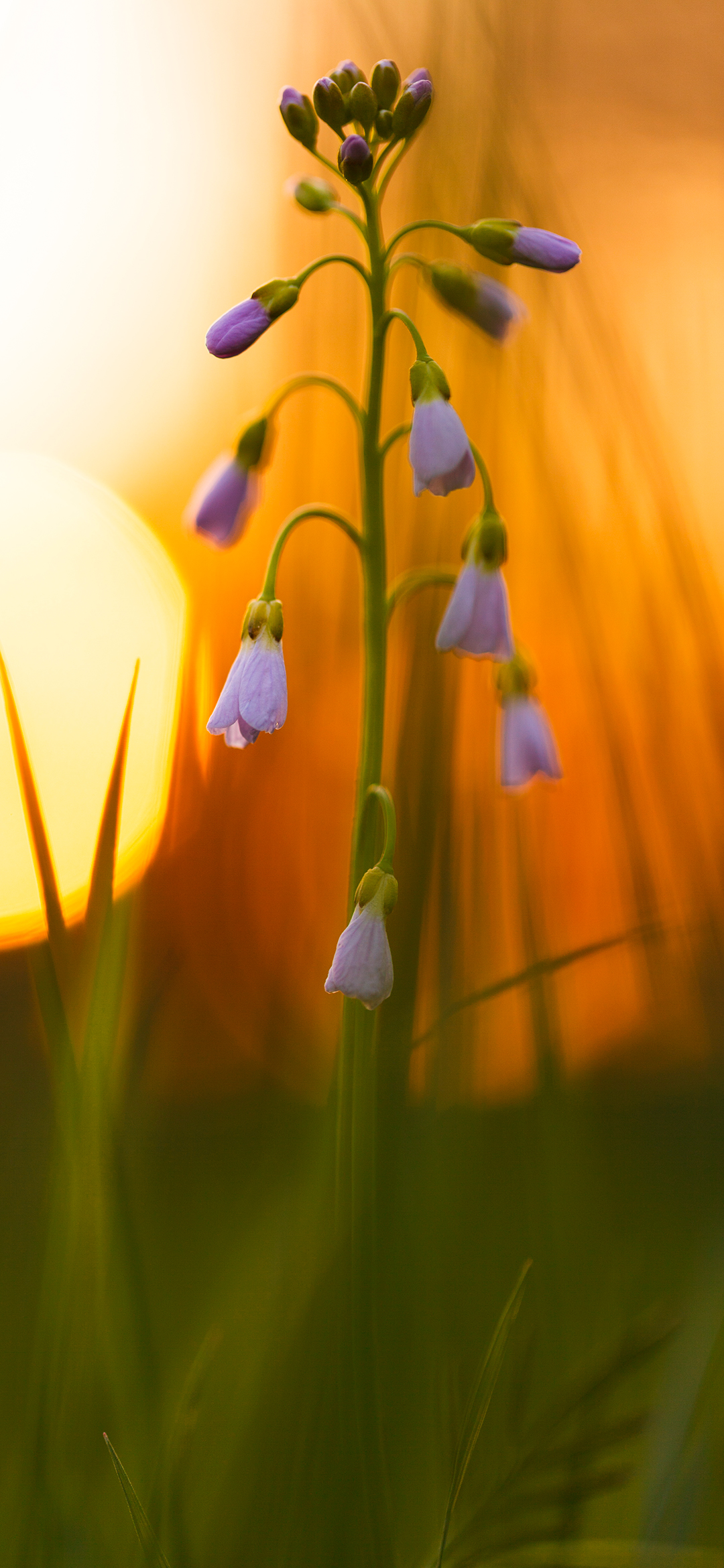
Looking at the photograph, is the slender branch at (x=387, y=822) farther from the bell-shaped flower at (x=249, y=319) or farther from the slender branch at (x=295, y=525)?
the bell-shaped flower at (x=249, y=319)

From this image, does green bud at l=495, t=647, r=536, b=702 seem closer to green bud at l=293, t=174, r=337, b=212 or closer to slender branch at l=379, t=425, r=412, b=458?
slender branch at l=379, t=425, r=412, b=458

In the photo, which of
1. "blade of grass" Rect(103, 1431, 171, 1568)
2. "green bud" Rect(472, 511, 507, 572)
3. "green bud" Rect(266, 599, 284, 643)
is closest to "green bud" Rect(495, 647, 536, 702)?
"green bud" Rect(472, 511, 507, 572)

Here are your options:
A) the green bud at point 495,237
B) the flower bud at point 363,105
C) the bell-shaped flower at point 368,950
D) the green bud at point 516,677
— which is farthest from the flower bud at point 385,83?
the bell-shaped flower at point 368,950

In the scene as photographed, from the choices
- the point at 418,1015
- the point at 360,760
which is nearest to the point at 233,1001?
the point at 418,1015

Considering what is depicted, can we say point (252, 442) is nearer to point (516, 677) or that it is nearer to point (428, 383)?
point (428, 383)

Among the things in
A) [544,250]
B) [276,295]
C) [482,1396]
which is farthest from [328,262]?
[482,1396]

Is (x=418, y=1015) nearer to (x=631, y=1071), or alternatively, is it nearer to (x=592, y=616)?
(x=631, y=1071)
